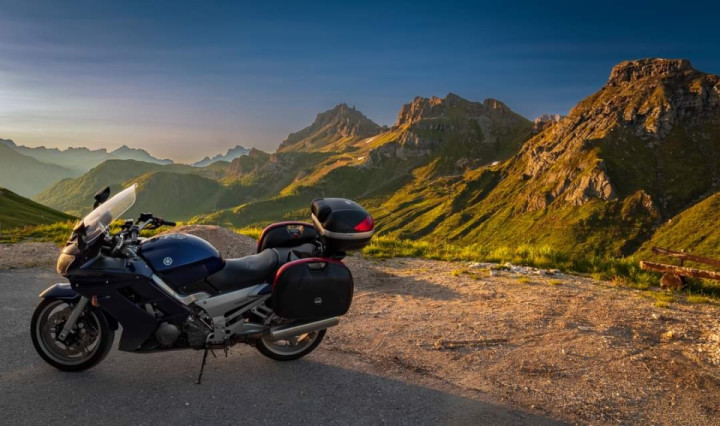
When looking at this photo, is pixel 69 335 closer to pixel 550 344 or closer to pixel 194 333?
pixel 194 333

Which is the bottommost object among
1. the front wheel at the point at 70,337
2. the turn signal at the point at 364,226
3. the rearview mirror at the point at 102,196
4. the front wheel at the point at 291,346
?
the front wheel at the point at 291,346

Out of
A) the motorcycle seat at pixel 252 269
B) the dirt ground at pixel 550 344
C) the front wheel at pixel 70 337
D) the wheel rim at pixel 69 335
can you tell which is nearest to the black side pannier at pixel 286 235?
the motorcycle seat at pixel 252 269

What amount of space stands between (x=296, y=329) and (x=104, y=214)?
305 centimetres

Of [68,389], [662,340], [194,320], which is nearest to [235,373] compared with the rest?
[194,320]

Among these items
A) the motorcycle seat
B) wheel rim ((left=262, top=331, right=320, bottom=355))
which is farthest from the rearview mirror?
wheel rim ((left=262, top=331, right=320, bottom=355))

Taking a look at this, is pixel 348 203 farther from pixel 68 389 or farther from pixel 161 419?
pixel 68 389

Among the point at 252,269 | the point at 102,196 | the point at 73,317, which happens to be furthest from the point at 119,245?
the point at 252,269

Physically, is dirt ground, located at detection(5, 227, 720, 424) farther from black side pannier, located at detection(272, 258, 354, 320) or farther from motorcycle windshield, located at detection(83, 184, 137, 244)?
motorcycle windshield, located at detection(83, 184, 137, 244)

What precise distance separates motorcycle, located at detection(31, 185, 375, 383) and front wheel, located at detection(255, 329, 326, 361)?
0.04m

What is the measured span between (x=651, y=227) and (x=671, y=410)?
207126 mm

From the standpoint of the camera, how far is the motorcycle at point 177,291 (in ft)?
18.8

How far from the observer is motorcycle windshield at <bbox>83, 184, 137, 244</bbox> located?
553 cm

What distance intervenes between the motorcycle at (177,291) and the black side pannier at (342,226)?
0.01 meters

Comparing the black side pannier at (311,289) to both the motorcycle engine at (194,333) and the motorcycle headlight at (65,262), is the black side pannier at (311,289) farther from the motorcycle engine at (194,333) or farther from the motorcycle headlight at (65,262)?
the motorcycle headlight at (65,262)
